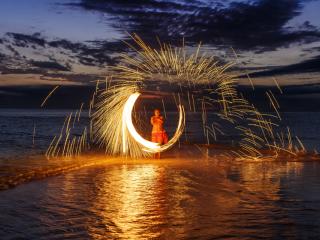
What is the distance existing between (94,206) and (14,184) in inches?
135

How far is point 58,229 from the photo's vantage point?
7.45 m

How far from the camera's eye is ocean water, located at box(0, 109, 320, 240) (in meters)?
7.43

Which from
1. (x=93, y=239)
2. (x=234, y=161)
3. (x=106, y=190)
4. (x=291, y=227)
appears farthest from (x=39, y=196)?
(x=234, y=161)

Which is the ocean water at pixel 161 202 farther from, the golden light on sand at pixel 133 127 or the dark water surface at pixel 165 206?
the golden light on sand at pixel 133 127

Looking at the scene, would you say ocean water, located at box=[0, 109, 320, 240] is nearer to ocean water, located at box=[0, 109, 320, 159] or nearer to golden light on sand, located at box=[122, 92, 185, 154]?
golden light on sand, located at box=[122, 92, 185, 154]

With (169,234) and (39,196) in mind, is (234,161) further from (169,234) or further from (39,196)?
(169,234)

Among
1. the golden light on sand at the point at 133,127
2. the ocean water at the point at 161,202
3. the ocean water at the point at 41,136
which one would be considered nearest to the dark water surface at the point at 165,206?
the ocean water at the point at 161,202

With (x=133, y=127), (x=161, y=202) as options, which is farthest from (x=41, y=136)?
(x=161, y=202)

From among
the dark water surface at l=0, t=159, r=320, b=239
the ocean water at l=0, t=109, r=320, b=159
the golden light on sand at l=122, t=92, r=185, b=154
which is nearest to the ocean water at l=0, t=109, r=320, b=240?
the dark water surface at l=0, t=159, r=320, b=239

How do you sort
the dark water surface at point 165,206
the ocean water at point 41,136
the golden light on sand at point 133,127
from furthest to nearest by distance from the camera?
the ocean water at point 41,136
the golden light on sand at point 133,127
the dark water surface at point 165,206

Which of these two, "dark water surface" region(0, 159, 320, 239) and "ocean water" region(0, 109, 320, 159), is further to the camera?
"ocean water" region(0, 109, 320, 159)

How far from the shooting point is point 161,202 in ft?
31.5

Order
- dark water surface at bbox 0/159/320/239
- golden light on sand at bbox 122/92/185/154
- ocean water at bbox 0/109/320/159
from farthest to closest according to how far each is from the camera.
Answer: ocean water at bbox 0/109/320/159, golden light on sand at bbox 122/92/185/154, dark water surface at bbox 0/159/320/239

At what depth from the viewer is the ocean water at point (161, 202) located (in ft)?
24.4
